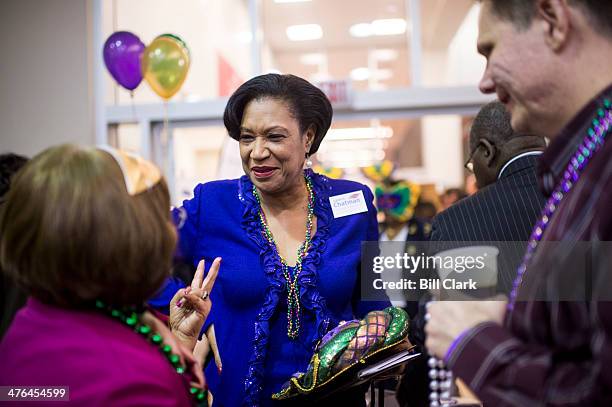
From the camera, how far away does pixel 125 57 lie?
4.36 m

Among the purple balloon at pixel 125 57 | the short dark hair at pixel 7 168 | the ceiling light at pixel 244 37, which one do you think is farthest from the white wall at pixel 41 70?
the short dark hair at pixel 7 168

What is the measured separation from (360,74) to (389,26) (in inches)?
22.2

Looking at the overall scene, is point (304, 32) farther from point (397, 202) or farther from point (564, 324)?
point (564, 324)

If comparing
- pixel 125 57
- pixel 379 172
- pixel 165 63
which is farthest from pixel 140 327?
pixel 379 172

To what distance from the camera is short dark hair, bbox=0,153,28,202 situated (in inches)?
84.7

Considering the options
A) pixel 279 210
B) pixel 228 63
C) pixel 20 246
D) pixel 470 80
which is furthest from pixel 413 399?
pixel 228 63

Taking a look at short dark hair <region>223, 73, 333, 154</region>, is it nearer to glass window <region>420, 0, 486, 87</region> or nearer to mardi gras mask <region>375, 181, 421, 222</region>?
mardi gras mask <region>375, 181, 421, 222</region>

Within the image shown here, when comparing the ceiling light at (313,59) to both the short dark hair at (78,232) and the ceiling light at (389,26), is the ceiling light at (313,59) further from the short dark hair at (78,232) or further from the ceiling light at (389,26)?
the short dark hair at (78,232)

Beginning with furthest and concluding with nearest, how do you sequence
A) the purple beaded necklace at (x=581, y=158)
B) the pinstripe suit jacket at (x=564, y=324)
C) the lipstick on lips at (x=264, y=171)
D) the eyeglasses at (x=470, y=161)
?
the eyeglasses at (x=470, y=161)
the lipstick on lips at (x=264, y=171)
the purple beaded necklace at (x=581, y=158)
the pinstripe suit jacket at (x=564, y=324)

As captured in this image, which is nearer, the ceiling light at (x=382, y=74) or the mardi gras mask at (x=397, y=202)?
the mardi gras mask at (x=397, y=202)

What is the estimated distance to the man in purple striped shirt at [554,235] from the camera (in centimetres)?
89

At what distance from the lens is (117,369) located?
39.4 inches

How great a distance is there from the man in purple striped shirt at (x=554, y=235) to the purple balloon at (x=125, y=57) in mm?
3646

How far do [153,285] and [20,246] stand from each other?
229 mm
